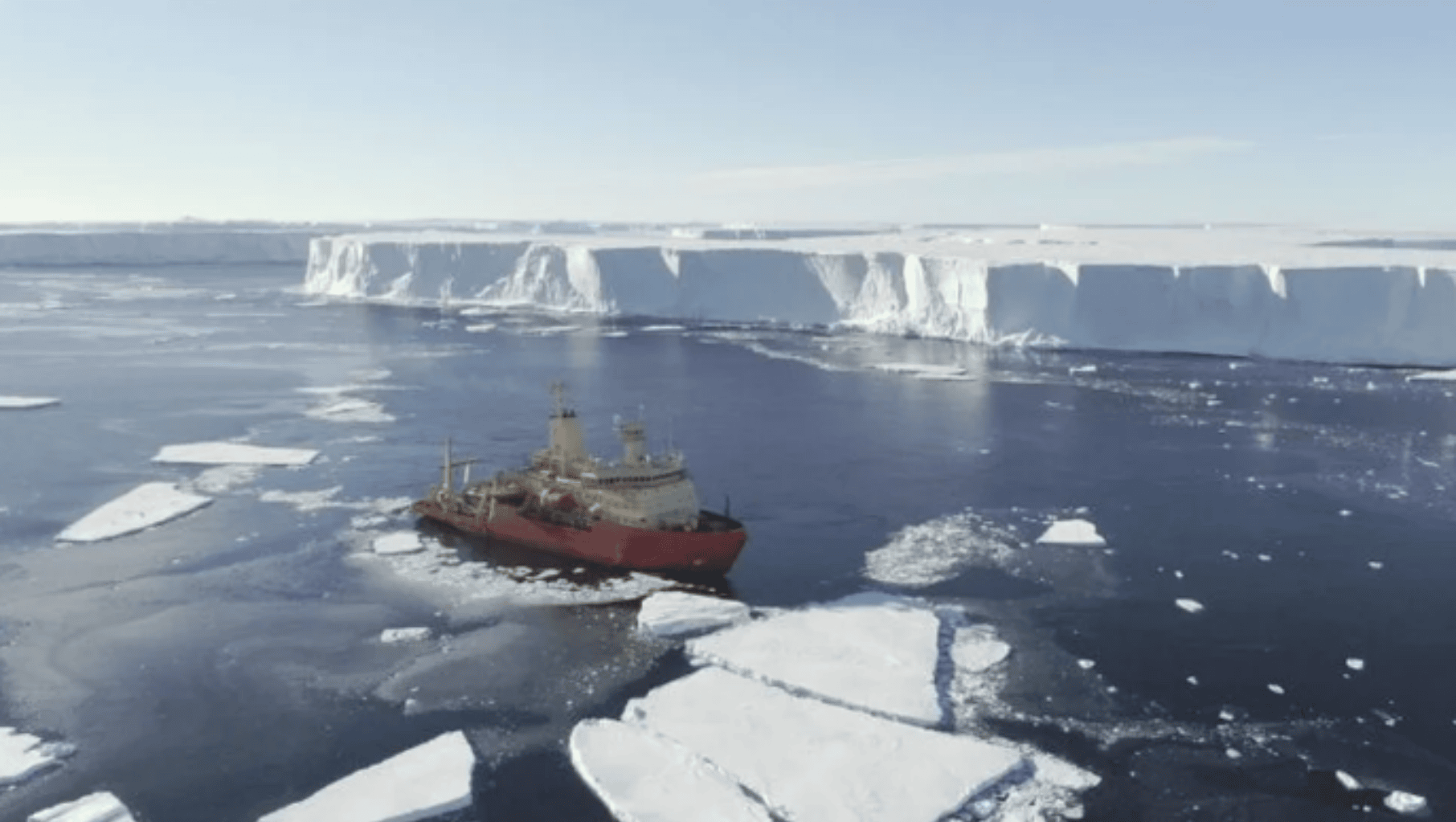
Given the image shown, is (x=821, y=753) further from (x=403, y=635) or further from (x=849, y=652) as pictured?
(x=403, y=635)

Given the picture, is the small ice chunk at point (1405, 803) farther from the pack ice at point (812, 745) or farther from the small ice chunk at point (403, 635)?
the small ice chunk at point (403, 635)

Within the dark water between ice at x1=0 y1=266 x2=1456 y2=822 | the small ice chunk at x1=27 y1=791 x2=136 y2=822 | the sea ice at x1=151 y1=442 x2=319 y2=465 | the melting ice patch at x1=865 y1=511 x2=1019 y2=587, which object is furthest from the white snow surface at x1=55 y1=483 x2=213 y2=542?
the melting ice patch at x1=865 y1=511 x2=1019 y2=587

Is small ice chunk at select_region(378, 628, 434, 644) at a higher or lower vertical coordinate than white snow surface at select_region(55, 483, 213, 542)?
lower

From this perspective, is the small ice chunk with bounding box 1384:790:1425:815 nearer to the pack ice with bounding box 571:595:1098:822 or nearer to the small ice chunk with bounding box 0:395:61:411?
the pack ice with bounding box 571:595:1098:822

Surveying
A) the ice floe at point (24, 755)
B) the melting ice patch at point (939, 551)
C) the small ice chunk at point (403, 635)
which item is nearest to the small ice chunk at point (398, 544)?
the small ice chunk at point (403, 635)

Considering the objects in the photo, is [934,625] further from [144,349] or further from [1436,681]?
[144,349]
